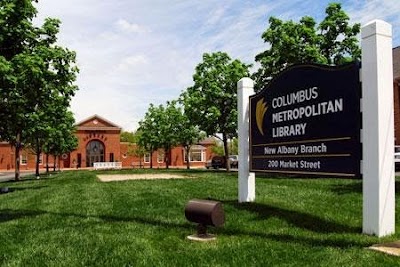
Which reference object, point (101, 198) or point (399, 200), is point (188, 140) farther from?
point (399, 200)

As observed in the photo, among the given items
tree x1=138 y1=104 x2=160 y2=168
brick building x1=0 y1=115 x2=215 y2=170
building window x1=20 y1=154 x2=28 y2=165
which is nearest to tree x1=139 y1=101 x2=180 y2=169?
tree x1=138 y1=104 x2=160 y2=168

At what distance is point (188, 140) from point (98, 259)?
→ 151 ft

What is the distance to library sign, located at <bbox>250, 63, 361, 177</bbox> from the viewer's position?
25.4 feet

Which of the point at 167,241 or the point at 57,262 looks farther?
the point at 167,241

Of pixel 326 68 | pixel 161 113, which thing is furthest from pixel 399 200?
pixel 161 113

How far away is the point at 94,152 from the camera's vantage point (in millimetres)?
76375

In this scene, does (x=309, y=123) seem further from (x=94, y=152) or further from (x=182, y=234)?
(x=94, y=152)

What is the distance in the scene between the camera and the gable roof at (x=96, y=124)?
247 feet

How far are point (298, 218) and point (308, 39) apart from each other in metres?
21.4

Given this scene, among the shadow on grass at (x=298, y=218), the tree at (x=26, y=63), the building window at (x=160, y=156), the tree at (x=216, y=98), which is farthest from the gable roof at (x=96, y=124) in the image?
the shadow on grass at (x=298, y=218)

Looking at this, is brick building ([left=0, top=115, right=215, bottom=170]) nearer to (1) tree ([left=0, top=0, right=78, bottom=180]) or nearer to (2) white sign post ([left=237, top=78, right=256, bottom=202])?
(1) tree ([left=0, top=0, right=78, bottom=180])

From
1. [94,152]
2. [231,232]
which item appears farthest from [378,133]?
[94,152]

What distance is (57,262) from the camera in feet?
20.5

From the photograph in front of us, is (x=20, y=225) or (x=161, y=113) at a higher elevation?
(x=161, y=113)
